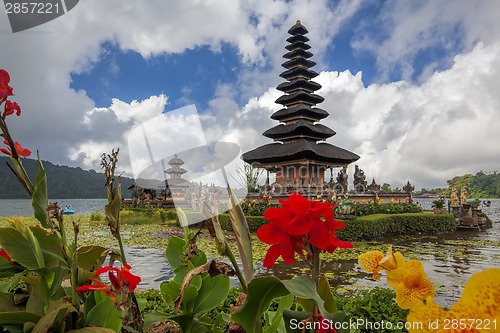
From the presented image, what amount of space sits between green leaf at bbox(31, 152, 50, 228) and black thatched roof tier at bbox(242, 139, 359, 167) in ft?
67.4

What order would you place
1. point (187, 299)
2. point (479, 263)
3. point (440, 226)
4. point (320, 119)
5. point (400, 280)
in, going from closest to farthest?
point (400, 280), point (187, 299), point (479, 263), point (440, 226), point (320, 119)

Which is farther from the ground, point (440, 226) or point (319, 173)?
point (319, 173)

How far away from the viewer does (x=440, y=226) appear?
48.8 feet

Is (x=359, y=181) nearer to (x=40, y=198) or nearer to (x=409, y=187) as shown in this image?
(x=409, y=187)

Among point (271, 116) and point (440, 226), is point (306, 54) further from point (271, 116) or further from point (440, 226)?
point (440, 226)

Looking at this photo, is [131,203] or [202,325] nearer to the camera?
[202,325]

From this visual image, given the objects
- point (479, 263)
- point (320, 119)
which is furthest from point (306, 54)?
point (479, 263)

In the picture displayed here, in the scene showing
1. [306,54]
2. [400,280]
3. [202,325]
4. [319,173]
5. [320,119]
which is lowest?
[202,325]

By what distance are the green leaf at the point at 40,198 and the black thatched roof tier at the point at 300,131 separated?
22.8 meters

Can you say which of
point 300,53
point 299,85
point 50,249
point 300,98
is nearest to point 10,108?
point 50,249

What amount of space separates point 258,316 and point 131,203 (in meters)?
28.1

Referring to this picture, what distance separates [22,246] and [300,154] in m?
21.3

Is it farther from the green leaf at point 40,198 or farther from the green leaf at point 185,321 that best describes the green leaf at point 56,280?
the green leaf at point 185,321

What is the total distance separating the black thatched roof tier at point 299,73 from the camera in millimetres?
26328
